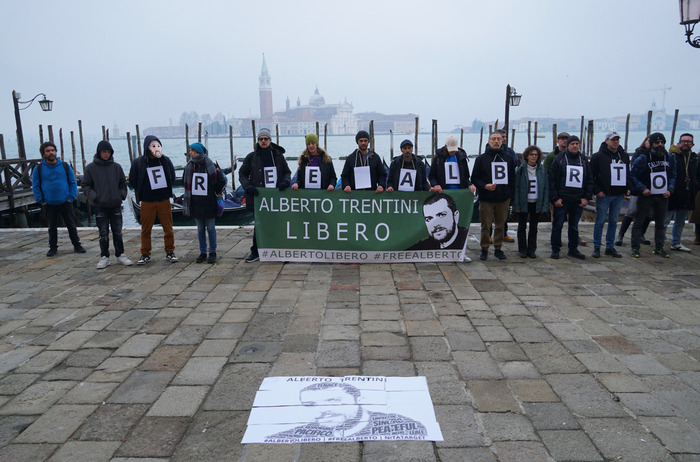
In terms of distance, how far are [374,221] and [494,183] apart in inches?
61.6

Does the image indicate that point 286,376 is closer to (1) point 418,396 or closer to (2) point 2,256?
(1) point 418,396

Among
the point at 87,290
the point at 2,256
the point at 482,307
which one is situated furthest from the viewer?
the point at 2,256

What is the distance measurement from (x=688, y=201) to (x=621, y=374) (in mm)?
4517

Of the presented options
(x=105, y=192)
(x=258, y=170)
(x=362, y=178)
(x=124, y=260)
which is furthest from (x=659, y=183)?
(x=105, y=192)

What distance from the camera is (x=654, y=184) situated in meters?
6.66

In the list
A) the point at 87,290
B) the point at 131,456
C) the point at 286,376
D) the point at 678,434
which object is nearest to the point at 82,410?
the point at 131,456

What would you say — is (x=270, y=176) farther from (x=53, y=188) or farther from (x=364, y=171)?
(x=53, y=188)

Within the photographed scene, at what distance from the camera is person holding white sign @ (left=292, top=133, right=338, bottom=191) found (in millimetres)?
6598

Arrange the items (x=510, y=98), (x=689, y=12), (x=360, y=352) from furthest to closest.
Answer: (x=510, y=98) → (x=689, y=12) → (x=360, y=352)

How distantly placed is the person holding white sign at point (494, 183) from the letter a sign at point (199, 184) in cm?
335

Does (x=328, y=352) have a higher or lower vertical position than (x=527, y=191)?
lower

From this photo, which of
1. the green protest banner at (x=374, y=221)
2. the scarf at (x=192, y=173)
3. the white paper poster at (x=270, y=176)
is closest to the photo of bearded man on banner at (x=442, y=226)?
the green protest banner at (x=374, y=221)

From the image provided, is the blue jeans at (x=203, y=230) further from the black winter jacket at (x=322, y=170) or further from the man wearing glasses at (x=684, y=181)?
the man wearing glasses at (x=684, y=181)

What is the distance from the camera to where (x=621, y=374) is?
3.47 meters
